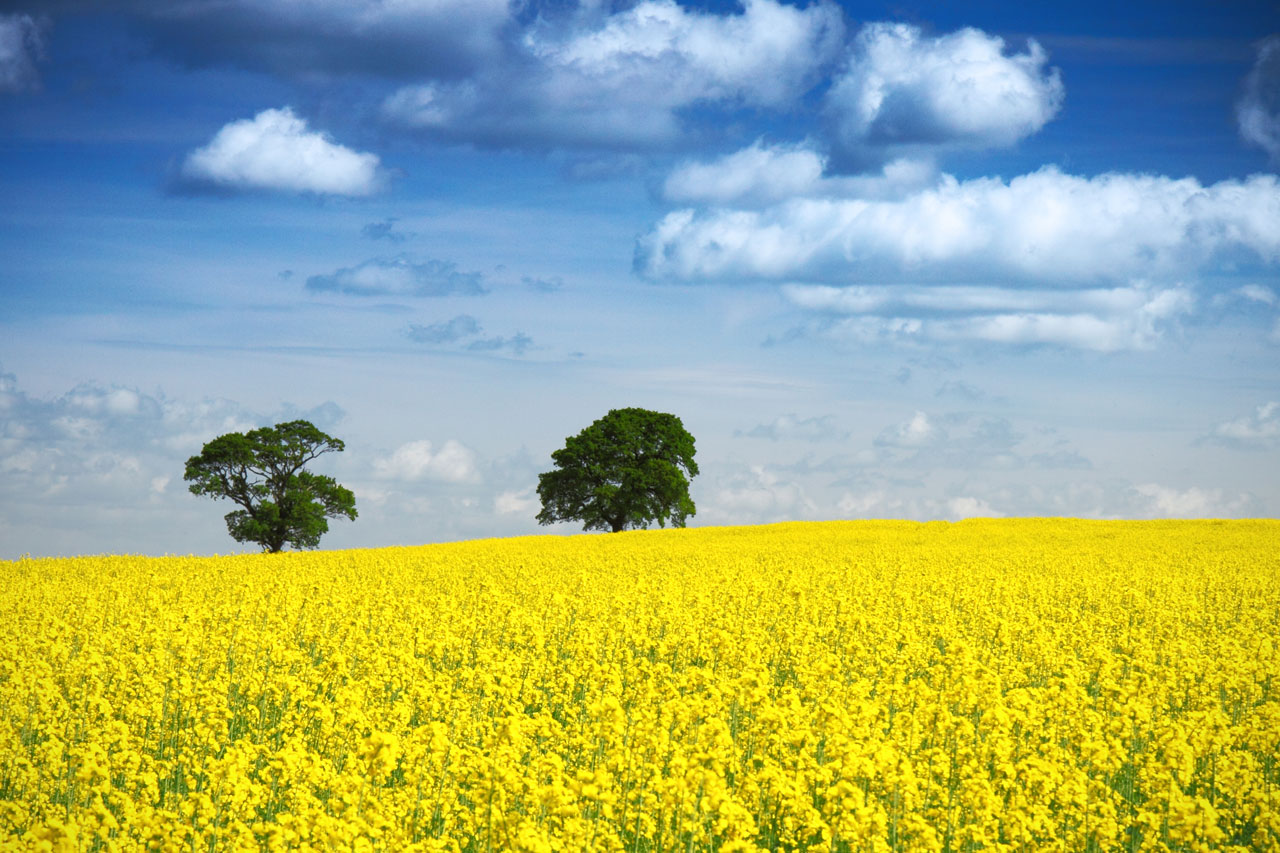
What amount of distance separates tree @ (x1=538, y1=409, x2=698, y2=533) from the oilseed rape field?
2716cm

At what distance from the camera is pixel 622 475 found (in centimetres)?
5603

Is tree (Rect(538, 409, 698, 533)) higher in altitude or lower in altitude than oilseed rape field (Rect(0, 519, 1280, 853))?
higher

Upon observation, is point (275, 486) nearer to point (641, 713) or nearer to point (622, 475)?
point (622, 475)

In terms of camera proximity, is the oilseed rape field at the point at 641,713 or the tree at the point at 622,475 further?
the tree at the point at 622,475

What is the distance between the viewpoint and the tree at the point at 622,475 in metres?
55.4

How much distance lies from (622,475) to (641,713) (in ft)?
150

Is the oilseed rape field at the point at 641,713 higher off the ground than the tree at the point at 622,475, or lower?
lower

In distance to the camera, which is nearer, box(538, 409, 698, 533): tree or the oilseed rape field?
the oilseed rape field

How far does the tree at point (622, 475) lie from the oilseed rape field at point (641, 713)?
27164 millimetres

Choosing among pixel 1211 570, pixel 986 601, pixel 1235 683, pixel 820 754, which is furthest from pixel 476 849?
pixel 1211 570

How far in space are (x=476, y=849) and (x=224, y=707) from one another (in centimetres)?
485

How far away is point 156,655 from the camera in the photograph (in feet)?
47.1

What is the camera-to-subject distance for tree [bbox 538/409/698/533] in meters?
55.4

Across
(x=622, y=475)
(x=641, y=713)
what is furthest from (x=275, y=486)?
(x=641, y=713)
